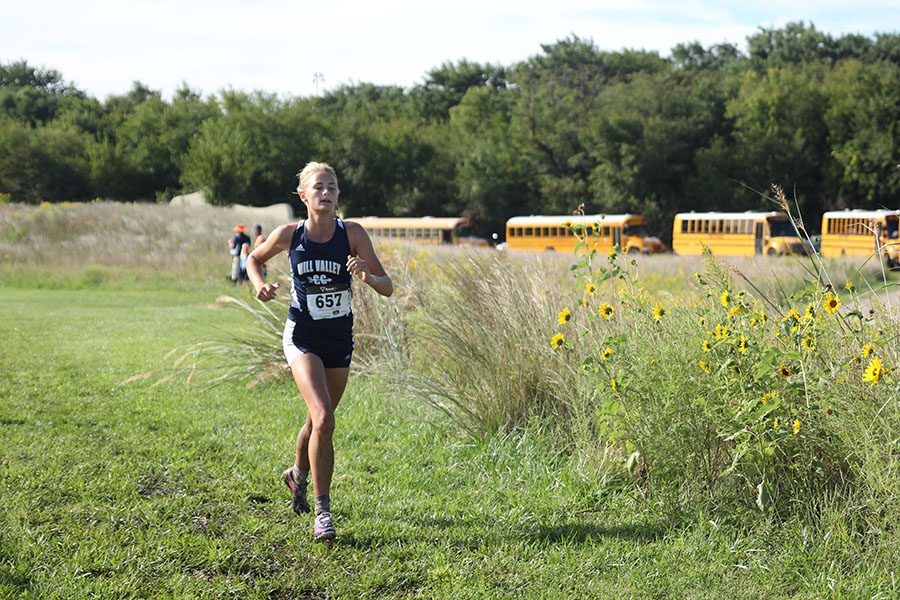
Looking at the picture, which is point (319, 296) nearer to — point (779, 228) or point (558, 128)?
point (779, 228)

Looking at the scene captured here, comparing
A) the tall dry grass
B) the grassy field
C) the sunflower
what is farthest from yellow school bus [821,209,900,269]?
the sunflower

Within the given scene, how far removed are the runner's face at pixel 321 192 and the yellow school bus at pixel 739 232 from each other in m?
33.0

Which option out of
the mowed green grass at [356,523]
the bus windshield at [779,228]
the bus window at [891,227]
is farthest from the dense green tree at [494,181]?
the mowed green grass at [356,523]

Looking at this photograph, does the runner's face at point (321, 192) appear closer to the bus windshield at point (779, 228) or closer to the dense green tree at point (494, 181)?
the bus windshield at point (779, 228)

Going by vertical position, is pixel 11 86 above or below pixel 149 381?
above

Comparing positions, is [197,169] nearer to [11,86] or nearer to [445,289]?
[11,86]

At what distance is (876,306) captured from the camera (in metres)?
4.86

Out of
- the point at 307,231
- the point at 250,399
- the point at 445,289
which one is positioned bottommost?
the point at 250,399

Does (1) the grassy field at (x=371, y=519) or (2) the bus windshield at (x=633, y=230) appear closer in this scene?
(1) the grassy field at (x=371, y=519)

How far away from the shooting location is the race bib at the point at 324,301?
16.8 feet

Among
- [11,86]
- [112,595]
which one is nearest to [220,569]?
[112,595]

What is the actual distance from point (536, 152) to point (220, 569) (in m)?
53.4

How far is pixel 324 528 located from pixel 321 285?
1.23 metres

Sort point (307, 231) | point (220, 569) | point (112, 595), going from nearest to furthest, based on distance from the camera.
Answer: point (112, 595) < point (220, 569) < point (307, 231)
